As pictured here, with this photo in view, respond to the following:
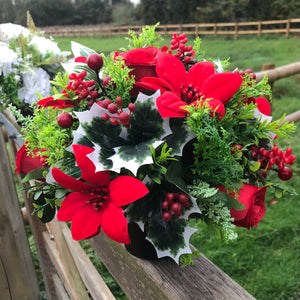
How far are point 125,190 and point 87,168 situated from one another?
7 centimetres

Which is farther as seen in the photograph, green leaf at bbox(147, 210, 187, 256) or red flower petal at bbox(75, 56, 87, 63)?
red flower petal at bbox(75, 56, 87, 63)

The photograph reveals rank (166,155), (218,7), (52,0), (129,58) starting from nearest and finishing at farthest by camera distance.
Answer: (166,155)
(129,58)
(52,0)
(218,7)

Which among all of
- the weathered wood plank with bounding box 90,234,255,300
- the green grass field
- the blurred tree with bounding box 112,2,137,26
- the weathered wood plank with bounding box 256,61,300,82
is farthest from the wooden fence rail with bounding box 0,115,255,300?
the weathered wood plank with bounding box 256,61,300,82

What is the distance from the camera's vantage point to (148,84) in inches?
20.2

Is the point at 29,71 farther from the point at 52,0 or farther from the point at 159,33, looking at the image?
the point at 159,33

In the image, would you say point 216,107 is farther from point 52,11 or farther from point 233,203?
point 52,11

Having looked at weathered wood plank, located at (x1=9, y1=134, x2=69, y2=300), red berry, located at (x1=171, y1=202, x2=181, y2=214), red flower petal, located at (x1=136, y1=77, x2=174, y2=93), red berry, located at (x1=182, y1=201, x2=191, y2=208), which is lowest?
weathered wood plank, located at (x1=9, y1=134, x2=69, y2=300)

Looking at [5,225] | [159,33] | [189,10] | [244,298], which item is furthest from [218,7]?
[5,225]

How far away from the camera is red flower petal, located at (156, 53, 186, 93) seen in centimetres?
52

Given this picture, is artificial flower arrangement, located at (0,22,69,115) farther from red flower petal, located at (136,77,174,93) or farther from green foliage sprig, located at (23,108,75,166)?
red flower petal, located at (136,77,174,93)

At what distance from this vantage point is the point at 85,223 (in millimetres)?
495

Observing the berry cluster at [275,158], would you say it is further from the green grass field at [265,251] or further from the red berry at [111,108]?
the green grass field at [265,251]

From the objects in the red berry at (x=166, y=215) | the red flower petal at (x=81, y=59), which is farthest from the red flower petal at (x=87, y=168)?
the red flower petal at (x=81, y=59)

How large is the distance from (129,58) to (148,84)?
0.26 feet
